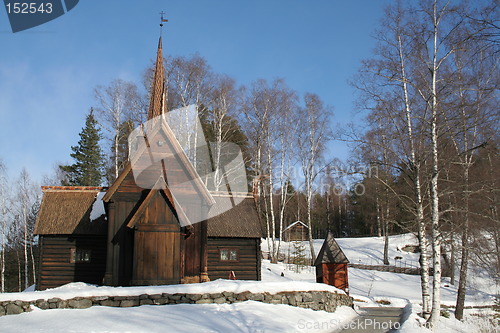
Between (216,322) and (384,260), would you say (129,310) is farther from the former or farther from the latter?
(384,260)

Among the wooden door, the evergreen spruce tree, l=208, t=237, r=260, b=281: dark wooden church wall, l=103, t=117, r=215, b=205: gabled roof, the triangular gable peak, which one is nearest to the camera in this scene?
the wooden door

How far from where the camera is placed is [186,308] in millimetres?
11156

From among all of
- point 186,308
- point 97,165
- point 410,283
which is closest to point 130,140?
point 97,165

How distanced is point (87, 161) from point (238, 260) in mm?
23861

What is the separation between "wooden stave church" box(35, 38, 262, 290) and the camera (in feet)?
50.9

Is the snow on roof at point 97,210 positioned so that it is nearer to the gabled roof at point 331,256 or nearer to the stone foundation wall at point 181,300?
the stone foundation wall at point 181,300

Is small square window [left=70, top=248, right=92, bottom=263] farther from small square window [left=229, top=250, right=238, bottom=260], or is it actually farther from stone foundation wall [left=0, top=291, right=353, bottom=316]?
stone foundation wall [left=0, top=291, right=353, bottom=316]

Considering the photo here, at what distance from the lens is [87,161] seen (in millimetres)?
39219

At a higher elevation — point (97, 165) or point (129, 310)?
point (97, 165)

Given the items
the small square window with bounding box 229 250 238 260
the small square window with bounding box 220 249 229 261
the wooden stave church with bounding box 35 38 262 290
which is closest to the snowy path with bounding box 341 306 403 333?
the wooden stave church with bounding box 35 38 262 290

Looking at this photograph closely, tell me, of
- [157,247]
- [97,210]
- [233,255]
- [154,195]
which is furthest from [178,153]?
[233,255]

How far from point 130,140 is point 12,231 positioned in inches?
660

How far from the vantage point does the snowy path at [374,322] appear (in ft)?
40.1

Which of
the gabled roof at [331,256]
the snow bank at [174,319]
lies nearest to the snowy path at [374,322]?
the snow bank at [174,319]
